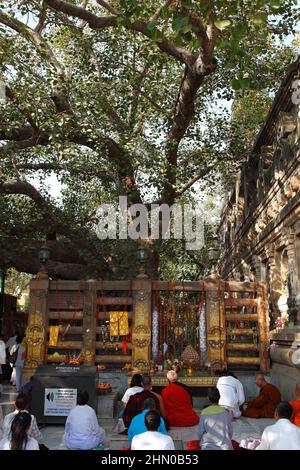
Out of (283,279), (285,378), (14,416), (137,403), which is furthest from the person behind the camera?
(283,279)

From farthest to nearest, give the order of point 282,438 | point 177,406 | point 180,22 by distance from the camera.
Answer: point 177,406
point 180,22
point 282,438

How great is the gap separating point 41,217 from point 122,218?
2.76 metres

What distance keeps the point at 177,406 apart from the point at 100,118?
7.81 metres

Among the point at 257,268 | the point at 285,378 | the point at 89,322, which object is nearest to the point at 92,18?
the point at 89,322

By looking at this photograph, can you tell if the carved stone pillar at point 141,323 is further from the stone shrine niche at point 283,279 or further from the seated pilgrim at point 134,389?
the stone shrine niche at point 283,279

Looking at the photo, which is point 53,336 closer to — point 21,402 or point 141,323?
point 141,323

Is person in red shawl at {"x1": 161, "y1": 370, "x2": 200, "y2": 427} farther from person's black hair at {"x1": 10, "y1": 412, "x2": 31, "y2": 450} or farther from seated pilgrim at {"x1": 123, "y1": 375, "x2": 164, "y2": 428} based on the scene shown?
person's black hair at {"x1": 10, "y1": 412, "x2": 31, "y2": 450}

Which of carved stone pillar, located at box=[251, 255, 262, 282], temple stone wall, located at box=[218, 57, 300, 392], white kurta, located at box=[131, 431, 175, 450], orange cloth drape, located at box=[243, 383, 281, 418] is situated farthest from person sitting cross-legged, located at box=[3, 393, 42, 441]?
carved stone pillar, located at box=[251, 255, 262, 282]

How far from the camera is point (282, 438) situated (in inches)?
183

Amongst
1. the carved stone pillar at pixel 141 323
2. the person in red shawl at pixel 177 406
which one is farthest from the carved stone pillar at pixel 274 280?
the person in red shawl at pixel 177 406

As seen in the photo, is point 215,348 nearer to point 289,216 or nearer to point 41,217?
point 289,216

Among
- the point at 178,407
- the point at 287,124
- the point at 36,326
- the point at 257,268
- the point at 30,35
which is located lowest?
the point at 178,407
